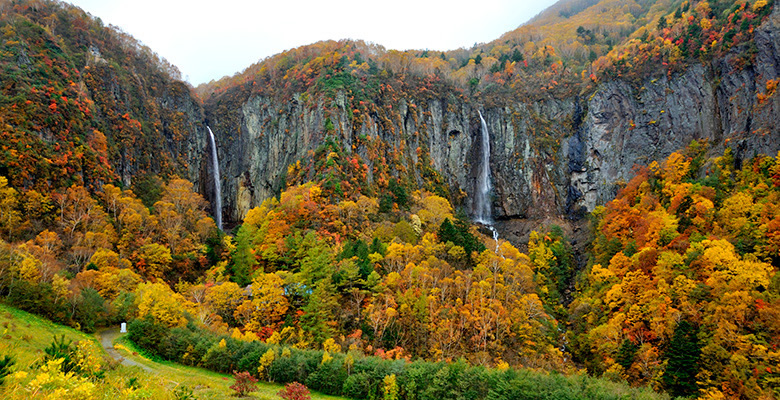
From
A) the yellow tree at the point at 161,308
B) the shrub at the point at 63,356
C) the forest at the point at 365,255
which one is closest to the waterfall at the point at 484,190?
the forest at the point at 365,255

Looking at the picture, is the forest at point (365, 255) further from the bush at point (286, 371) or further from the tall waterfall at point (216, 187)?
the tall waterfall at point (216, 187)

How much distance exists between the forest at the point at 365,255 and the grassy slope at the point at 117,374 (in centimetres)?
70

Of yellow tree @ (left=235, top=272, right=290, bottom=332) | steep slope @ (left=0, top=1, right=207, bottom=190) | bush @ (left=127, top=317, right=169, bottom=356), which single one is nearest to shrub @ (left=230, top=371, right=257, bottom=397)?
bush @ (left=127, top=317, right=169, bottom=356)

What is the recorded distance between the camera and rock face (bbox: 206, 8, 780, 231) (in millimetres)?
82000

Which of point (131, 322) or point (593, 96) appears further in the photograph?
point (593, 96)

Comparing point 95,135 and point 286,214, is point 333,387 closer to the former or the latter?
point 286,214

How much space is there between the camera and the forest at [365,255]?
32.3 metres

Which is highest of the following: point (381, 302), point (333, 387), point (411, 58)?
point (411, 58)

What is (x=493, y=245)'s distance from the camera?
7600cm

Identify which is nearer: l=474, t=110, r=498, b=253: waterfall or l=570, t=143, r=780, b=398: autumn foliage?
l=570, t=143, r=780, b=398: autumn foliage

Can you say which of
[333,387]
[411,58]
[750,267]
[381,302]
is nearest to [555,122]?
[411,58]

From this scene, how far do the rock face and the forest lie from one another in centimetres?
296

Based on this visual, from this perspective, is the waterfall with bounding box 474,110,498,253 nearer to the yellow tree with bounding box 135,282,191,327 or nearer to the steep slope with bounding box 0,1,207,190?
the steep slope with bounding box 0,1,207,190

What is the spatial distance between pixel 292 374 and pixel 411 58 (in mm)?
95646
